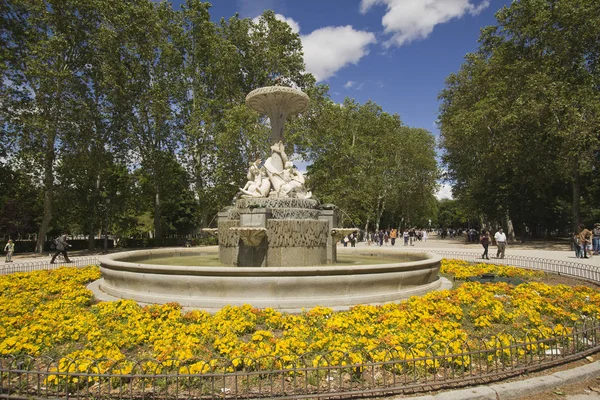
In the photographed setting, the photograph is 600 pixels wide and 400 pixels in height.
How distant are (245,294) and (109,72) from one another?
84.3 ft

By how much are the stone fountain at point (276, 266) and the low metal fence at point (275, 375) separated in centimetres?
254

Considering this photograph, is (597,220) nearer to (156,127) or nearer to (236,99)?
(236,99)

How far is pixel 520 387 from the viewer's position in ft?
14.3

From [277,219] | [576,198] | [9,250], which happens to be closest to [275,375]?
[277,219]

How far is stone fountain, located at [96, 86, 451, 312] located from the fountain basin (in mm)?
19

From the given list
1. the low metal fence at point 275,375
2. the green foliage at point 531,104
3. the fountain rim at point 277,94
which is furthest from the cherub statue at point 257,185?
the green foliage at point 531,104

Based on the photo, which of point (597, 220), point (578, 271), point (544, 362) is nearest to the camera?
point (544, 362)

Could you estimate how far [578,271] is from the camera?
44.8 ft

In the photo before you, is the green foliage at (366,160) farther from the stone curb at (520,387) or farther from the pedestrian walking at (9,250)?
the pedestrian walking at (9,250)

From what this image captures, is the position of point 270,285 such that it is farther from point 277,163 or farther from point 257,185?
point 277,163

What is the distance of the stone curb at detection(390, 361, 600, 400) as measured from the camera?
4.11 m

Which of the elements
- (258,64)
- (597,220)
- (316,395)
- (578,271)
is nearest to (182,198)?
(258,64)

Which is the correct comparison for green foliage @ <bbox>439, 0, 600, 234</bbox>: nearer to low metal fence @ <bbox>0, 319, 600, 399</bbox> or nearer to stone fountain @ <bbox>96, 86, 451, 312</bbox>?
stone fountain @ <bbox>96, 86, 451, 312</bbox>

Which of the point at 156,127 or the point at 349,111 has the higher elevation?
the point at 349,111
